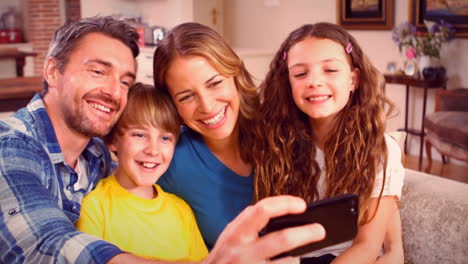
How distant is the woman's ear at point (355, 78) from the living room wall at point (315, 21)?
3.33m

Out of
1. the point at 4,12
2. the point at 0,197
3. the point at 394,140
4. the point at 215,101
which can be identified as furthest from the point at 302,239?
the point at 4,12

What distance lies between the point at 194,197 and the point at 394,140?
639 mm

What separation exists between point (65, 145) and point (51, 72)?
0.22 meters

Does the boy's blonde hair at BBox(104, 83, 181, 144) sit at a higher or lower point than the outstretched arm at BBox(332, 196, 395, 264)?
higher

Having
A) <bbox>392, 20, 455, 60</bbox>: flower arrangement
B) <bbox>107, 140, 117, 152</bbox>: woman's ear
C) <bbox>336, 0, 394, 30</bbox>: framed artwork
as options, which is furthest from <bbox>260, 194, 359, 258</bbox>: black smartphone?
<bbox>336, 0, 394, 30</bbox>: framed artwork

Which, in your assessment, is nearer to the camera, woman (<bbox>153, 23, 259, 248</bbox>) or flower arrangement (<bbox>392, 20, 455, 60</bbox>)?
woman (<bbox>153, 23, 259, 248</bbox>)

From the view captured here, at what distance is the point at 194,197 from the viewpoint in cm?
165

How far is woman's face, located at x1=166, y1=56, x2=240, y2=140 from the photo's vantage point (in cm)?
151

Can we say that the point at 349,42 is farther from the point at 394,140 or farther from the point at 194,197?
the point at 194,197

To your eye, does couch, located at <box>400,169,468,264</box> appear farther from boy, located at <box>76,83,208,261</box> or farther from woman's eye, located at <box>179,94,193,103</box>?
woman's eye, located at <box>179,94,193,103</box>

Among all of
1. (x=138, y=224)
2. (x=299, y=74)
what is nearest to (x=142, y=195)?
(x=138, y=224)

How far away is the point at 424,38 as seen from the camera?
4.66 meters

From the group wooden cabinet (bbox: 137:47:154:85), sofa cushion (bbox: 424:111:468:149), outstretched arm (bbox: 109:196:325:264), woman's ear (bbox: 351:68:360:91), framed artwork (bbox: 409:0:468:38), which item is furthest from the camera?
wooden cabinet (bbox: 137:47:154:85)

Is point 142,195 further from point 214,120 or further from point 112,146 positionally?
point 214,120
